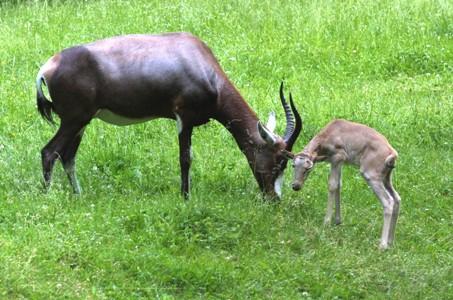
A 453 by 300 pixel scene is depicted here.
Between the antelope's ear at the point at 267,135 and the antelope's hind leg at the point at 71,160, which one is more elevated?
the antelope's ear at the point at 267,135

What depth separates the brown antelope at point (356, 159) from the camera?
Result: 9516 mm

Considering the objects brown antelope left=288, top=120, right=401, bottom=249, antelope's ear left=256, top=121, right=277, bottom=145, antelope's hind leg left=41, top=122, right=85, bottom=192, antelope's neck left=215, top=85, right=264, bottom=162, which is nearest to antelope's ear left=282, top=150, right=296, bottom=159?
brown antelope left=288, top=120, right=401, bottom=249

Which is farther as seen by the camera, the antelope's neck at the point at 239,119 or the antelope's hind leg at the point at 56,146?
the antelope's neck at the point at 239,119

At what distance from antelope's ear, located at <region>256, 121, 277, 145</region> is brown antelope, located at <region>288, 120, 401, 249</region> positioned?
18.1 inches

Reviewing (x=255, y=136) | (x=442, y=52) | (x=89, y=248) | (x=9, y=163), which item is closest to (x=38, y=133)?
(x=9, y=163)

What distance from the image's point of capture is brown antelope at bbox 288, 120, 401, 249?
9.52 m

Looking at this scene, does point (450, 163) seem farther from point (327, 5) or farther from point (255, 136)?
point (327, 5)

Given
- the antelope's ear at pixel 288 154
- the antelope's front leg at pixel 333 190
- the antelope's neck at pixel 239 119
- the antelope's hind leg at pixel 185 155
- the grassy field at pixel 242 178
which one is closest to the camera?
the grassy field at pixel 242 178

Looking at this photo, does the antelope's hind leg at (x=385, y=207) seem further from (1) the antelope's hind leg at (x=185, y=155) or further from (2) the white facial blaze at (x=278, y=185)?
(1) the antelope's hind leg at (x=185, y=155)

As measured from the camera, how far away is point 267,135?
10.5 meters

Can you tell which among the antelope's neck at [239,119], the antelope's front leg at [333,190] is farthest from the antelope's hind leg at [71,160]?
the antelope's front leg at [333,190]

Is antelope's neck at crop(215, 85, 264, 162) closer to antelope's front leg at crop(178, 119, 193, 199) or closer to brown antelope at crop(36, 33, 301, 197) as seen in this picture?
brown antelope at crop(36, 33, 301, 197)

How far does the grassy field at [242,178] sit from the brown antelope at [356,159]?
1.01 feet

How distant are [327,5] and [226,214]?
26.8 ft
